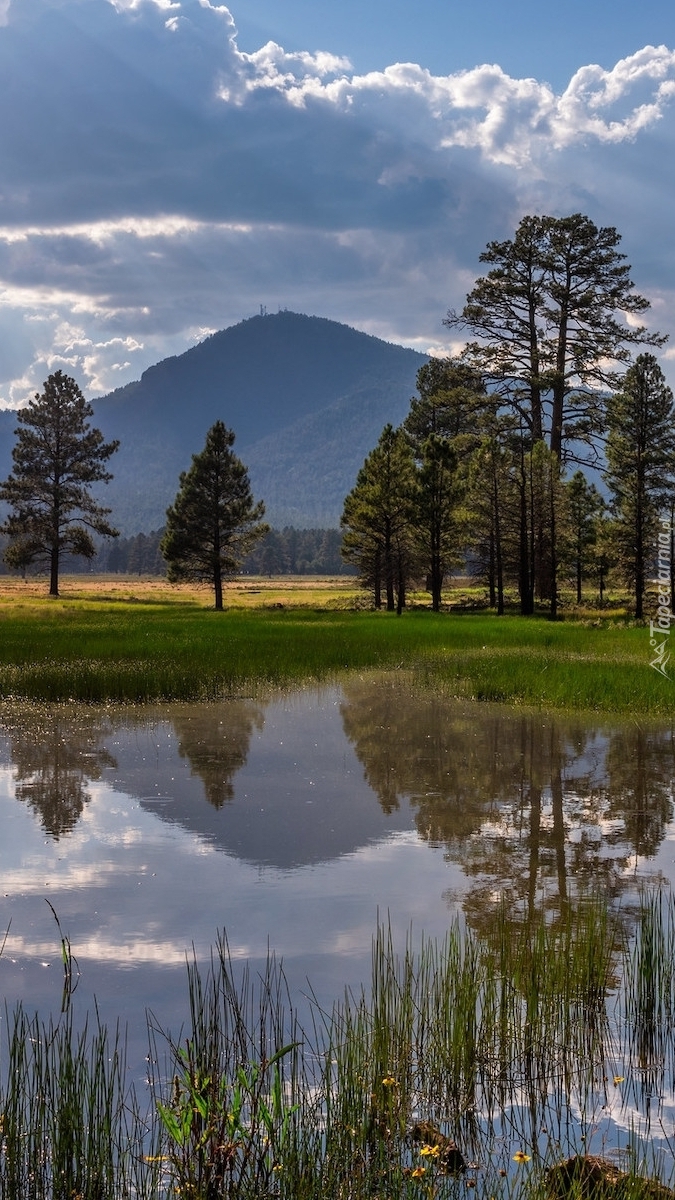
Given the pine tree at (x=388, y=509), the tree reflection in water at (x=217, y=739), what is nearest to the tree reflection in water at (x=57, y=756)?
the tree reflection in water at (x=217, y=739)

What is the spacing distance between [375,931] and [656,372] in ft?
177

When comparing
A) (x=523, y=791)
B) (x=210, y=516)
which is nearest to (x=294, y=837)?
(x=523, y=791)

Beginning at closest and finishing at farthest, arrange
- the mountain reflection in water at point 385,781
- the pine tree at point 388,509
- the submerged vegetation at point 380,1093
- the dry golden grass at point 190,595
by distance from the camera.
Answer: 1. the submerged vegetation at point 380,1093
2. the mountain reflection in water at point 385,781
3. the pine tree at point 388,509
4. the dry golden grass at point 190,595

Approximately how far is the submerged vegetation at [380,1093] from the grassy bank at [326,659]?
1456 centimetres

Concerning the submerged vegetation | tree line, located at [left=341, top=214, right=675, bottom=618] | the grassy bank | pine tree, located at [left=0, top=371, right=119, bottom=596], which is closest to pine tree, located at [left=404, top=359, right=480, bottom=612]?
tree line, located at [left=341, top=214, right=675, bottom=618]

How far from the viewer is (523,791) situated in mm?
14016

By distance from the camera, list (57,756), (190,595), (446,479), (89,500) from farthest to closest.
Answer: (190,595), (89,500), (446,479), (57,756)

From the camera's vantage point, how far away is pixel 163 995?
22.9 feet

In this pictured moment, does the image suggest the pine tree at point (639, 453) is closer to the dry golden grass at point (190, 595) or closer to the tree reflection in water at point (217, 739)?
the dry golden grass at point (190, 595)

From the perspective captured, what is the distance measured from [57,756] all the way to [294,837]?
610cm

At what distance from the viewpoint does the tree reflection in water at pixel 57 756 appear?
12965mm

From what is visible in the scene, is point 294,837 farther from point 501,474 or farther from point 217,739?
point 501,474

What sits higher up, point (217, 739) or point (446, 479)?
point (446, 479)

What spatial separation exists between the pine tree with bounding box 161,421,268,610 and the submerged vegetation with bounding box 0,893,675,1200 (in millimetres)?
65751
